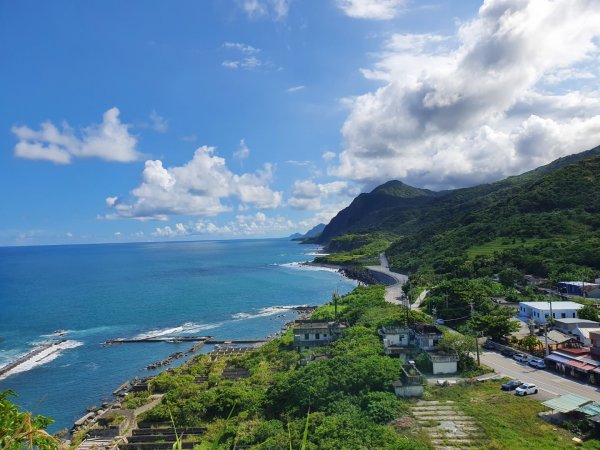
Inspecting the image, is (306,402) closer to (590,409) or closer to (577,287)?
(590,409)

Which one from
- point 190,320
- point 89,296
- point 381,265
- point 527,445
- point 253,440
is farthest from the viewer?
point 381,265

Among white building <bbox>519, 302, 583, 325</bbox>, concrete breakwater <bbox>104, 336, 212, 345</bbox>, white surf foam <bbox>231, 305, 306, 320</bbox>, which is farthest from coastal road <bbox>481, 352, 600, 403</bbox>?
white surf foam <bbox>231, 305, 306, 320</bbox>

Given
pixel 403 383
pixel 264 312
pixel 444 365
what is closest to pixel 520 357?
pixel 444 365

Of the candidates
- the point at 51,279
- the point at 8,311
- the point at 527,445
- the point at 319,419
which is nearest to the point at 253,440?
the point at 319,419

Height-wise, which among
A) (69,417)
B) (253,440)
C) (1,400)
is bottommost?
(69,417)

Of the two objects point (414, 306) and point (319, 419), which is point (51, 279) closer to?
point (414, 306)

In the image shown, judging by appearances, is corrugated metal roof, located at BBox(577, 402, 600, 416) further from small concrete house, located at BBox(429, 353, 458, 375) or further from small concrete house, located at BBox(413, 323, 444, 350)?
small concrete house, located at BBox(413, 323, 444, 350)

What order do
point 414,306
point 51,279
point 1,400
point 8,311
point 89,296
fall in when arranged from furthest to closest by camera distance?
point 51,279 < point 89,296 < point 8,311 < point 414,306 < point 1,400
